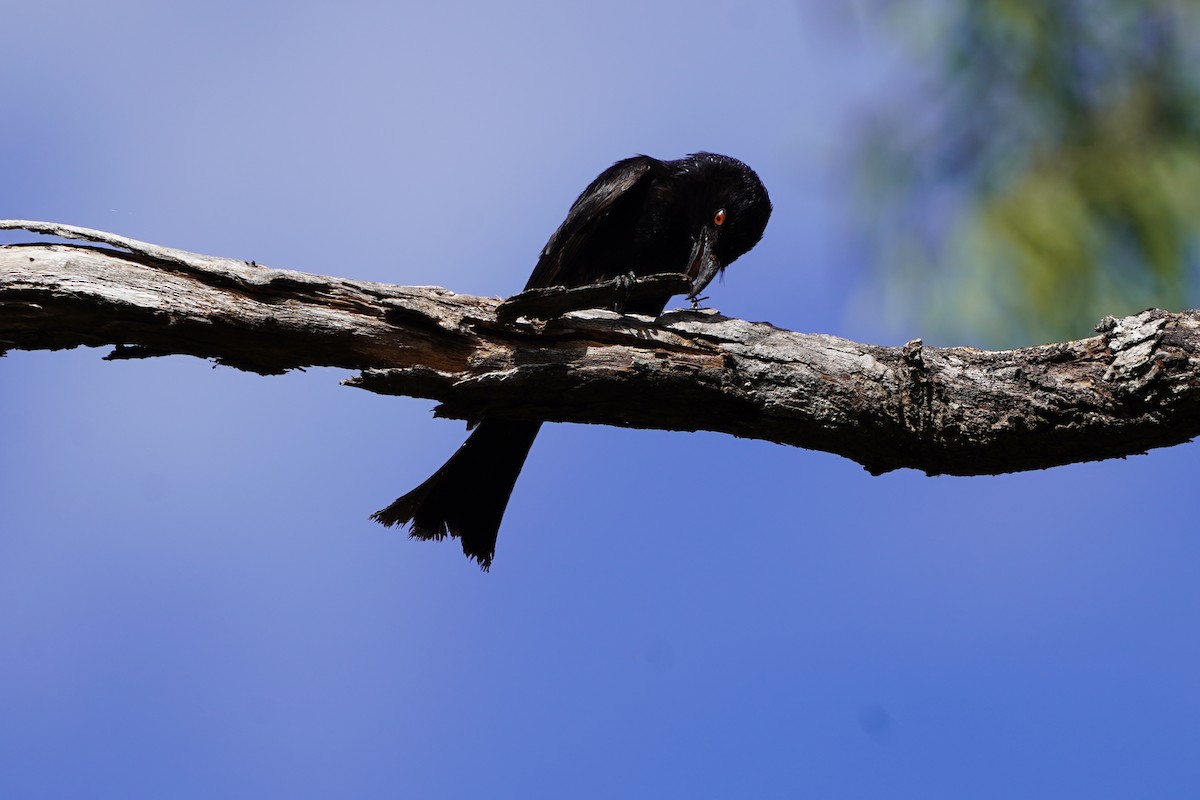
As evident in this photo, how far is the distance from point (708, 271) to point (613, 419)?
2.09 m

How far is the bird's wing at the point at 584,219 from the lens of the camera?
15.5ft

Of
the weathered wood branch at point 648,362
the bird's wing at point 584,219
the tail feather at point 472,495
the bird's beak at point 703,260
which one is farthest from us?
the bird's beak at point 703,260

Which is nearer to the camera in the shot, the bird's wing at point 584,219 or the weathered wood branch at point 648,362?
the weathered wood branch at point 648,362

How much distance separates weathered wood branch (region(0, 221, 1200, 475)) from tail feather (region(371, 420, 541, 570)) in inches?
31.4

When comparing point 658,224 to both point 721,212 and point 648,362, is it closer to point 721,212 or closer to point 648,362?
point 721,212

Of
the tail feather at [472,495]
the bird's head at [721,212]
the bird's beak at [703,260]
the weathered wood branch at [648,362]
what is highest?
the bird's head at [721,212]

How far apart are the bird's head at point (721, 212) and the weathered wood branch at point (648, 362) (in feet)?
6.43

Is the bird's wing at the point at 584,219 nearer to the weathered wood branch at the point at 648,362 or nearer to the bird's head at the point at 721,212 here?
the bird's head at the point at 721,212

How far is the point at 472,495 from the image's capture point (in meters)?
3.94

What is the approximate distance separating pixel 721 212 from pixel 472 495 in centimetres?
206

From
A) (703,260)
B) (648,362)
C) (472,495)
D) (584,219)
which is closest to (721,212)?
(703,260)

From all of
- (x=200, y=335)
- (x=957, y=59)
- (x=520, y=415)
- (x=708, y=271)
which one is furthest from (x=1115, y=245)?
(x=200, y=335)

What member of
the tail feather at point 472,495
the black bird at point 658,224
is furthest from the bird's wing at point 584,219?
the tail feather at point 472,495

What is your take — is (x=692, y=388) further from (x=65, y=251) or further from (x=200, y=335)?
(x=65, y=251)
